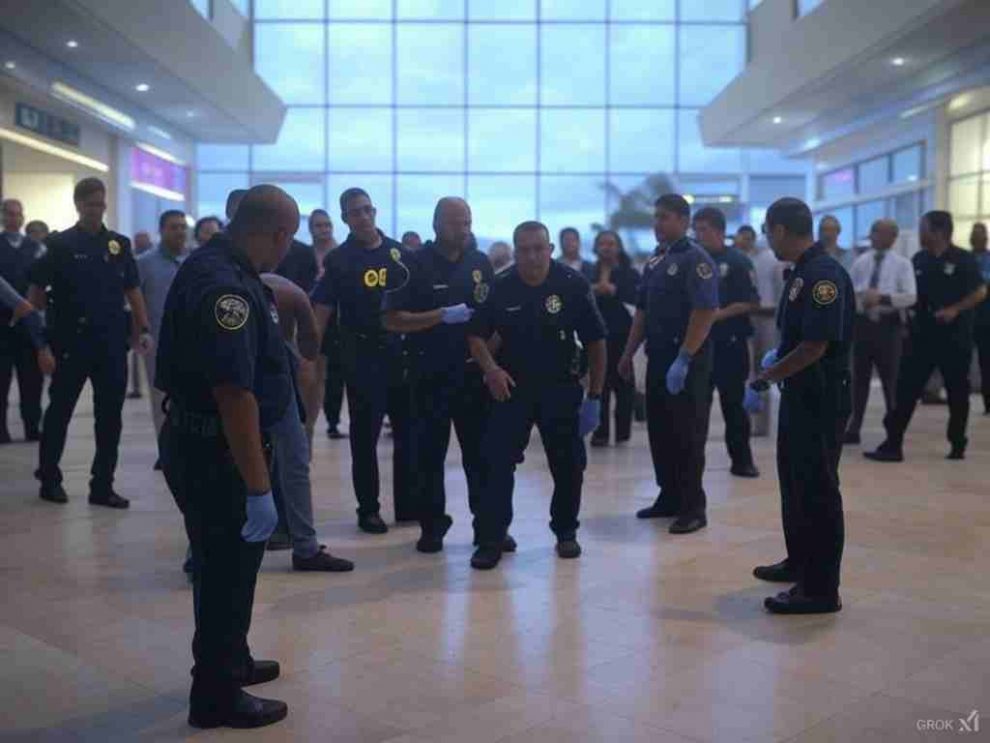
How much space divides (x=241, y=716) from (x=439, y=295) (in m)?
2.56

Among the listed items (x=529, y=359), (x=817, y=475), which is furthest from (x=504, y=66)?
(x=817, y=475)

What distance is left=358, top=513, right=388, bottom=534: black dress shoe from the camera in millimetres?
5676

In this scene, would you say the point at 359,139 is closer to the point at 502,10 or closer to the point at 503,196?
the point at 503,196

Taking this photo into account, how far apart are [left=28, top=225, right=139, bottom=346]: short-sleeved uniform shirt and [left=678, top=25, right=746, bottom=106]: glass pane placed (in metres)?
20.4

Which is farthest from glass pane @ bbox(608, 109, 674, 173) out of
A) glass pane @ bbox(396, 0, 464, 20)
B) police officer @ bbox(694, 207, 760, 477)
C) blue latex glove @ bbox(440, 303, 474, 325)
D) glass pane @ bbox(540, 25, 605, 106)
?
blue latex glove @ bbox(440, 303, 474, 325)

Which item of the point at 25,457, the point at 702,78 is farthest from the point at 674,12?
the point at 25,457

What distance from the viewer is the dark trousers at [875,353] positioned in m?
8.95

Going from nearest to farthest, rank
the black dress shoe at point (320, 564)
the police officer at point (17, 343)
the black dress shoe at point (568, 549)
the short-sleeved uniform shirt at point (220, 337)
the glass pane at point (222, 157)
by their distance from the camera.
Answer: the short-sleeved uniform shirt at point (220, 337) < the black dress shoe at point (320, 564) < the black dress shoe at point (568, 549) < the police officer at point (17, 343) < the glass pane at point (222, 157)

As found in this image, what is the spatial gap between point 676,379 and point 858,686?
7.88ft

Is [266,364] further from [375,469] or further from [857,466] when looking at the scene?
[857,466]

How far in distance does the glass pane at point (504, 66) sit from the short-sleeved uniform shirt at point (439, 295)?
2045 centimetres

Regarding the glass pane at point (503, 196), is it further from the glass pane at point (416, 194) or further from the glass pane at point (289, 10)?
the glass pane at point (289, 10)

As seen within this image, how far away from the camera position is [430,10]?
81.6 feet

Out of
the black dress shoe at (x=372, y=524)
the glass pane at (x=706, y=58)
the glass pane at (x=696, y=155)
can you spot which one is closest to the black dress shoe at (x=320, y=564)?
the black dress shoe at (x=372, y=524)
